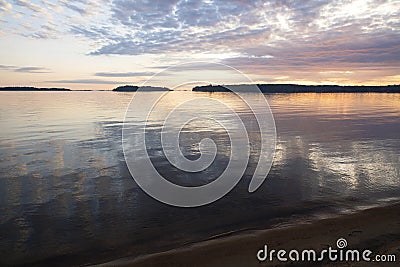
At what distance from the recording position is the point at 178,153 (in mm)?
15547

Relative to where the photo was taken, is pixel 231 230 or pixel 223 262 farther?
pixel 231 230

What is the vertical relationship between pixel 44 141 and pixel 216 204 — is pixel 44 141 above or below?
above

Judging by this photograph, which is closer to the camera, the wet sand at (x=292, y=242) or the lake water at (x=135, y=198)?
the wet sand at (x=292, y=242)

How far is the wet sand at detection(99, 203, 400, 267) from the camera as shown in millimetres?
6086

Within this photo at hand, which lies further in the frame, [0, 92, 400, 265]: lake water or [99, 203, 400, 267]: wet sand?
[0, 92, 400, 265]: lake water

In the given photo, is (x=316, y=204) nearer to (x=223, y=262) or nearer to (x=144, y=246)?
(x=223, y=262)

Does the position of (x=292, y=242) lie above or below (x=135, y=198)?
below

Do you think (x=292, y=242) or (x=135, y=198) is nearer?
(x=292, y=242)

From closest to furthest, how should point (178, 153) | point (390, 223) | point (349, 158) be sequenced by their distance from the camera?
point (390, 223), point (349, 158), point (178, 153)

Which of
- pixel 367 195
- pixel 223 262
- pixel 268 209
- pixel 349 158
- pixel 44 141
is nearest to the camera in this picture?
pixel 223 262

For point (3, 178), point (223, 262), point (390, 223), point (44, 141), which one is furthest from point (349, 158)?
point (44, 141)

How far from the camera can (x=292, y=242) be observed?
674 centimetres

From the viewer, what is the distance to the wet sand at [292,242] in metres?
6.09

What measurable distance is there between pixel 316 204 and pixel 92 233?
6.50m
